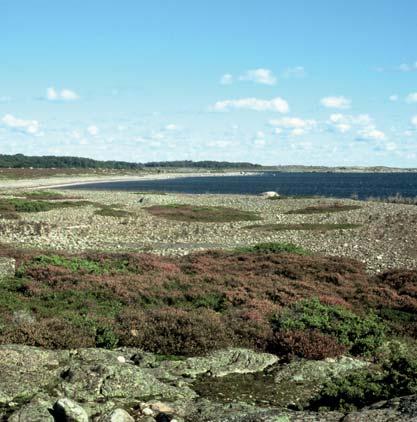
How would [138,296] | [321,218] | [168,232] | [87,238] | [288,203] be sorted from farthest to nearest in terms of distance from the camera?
[288,203] < [321,218] < [168,232] < [87,238] < [138,296]

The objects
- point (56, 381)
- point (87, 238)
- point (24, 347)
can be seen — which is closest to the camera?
point (56, 381)

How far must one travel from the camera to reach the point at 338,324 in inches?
578

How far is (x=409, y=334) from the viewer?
50.7ft

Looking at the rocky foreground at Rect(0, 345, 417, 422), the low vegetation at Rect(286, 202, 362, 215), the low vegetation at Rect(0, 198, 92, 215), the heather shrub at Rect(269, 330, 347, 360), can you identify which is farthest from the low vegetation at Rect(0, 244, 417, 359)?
the low vegetation at Rect(286, 202, 362, 215)

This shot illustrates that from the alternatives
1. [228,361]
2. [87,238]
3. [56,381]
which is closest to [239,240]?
[87,238]

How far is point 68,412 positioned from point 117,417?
768mm

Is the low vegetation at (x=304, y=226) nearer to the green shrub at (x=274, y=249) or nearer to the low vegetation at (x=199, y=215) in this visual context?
the low vegetation at (x=199, y=215)

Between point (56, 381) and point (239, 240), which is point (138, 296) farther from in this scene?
point (239, 240)

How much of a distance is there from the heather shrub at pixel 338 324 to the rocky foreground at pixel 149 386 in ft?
4.25

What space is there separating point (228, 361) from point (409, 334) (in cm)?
657

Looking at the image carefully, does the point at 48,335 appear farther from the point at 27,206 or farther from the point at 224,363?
the point at 27,206

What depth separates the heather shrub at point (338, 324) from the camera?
533 inches

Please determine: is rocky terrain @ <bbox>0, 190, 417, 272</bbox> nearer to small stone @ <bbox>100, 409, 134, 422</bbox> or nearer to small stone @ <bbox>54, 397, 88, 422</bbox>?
small stone @ <bbox>100, 409, 134, 422</bbox>

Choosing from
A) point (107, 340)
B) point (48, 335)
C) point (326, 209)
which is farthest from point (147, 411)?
point (326, 209)
